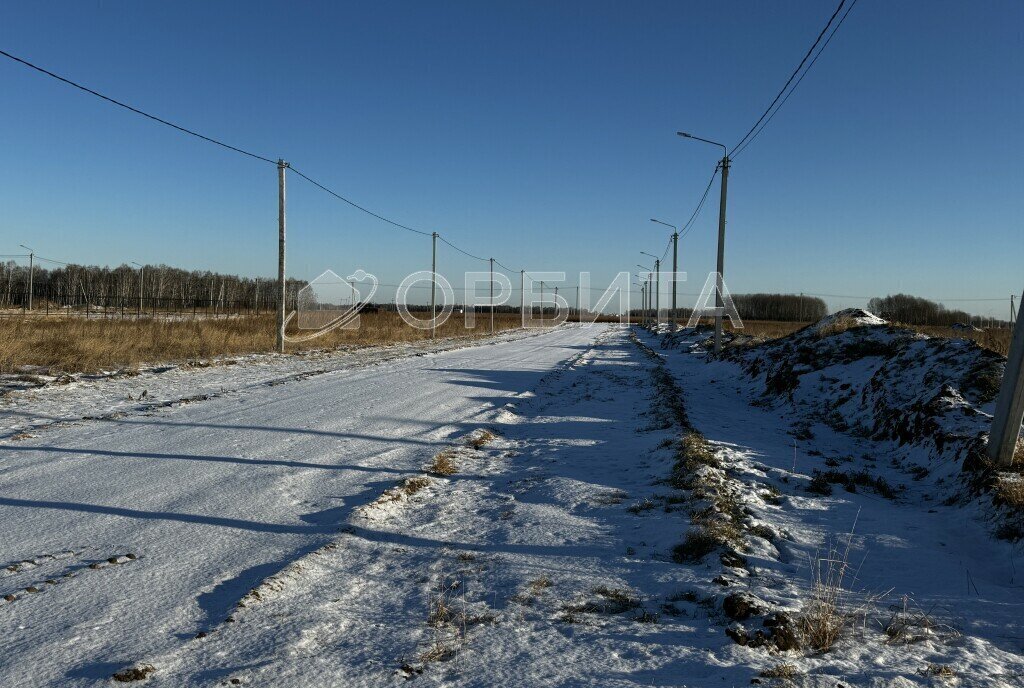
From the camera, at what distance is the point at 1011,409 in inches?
228

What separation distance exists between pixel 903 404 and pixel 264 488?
27.8 ft

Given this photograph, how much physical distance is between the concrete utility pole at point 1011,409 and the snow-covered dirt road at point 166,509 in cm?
573

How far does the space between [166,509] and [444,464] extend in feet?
8.84

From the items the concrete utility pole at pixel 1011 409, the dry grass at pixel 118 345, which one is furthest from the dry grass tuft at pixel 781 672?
the dry grass at pixel 118 345

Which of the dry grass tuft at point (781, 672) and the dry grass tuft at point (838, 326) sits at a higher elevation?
the dry grass tuft at point (838, 326)

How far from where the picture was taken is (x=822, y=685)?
2.63m

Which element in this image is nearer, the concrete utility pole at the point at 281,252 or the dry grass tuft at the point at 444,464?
the dry grass tuft at the point at 444,464

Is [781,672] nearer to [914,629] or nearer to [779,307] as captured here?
[914,629]

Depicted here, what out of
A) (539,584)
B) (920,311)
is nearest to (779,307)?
(920,311)

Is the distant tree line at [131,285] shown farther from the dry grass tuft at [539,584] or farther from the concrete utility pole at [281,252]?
the dry grass tuft at [539,584]

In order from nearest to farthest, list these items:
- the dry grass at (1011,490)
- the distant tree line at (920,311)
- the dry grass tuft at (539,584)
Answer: the dry grass tuft at (539,584) → the dry grass at (1011,490) → the distant tree line at (920,311)

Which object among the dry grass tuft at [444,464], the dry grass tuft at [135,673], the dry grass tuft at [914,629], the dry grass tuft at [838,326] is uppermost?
the dry grass tuft at [838,326]

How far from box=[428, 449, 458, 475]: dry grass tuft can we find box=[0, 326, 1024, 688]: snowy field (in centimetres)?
4

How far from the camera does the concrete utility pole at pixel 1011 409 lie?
574 centimetres
